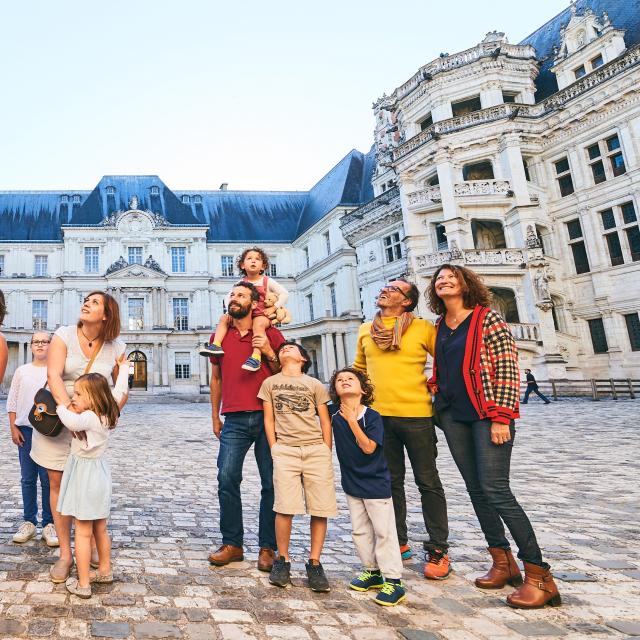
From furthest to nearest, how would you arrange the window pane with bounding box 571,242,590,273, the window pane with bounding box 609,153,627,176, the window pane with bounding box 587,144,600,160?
the window pane with bounding box 571,242,590,273
the window pane with bounding box 587,144,600,160
the window pane with bounding box 609,153,627,176

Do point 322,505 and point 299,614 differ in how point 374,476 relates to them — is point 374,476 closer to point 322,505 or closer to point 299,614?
point 322,505

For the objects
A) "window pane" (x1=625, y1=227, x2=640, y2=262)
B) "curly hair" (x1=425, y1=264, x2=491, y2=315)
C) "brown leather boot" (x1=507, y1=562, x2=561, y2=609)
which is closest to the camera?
"brown leather boot" (x1=507, y1=562, x2=561, y2=609)

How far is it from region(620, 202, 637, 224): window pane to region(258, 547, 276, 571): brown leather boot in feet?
80.5

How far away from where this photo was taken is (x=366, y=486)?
10.7ft

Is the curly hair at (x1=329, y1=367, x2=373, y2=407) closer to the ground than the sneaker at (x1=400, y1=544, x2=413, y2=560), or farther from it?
farther from it

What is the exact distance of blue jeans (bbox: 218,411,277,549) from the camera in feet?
12.1

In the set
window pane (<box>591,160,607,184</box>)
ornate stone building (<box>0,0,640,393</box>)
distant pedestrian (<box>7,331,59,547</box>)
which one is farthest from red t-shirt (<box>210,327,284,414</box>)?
window pane (<box>591,160,607,184</box>)

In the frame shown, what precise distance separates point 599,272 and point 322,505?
78.5 ft

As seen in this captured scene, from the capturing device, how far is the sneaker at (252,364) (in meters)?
3.67

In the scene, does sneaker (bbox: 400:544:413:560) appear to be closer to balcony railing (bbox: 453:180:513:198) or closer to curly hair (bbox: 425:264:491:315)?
curly hair (bbox: 425:264:491:315)

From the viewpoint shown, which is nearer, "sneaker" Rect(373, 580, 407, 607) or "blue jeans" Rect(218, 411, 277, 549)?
"sneaker" Rect(373, 580, 407, 607)

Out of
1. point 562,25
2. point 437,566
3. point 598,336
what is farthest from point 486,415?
point 562,25

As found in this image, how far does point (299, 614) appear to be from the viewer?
113 inches

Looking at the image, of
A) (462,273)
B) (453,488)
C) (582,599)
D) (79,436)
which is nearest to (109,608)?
(79,436)
